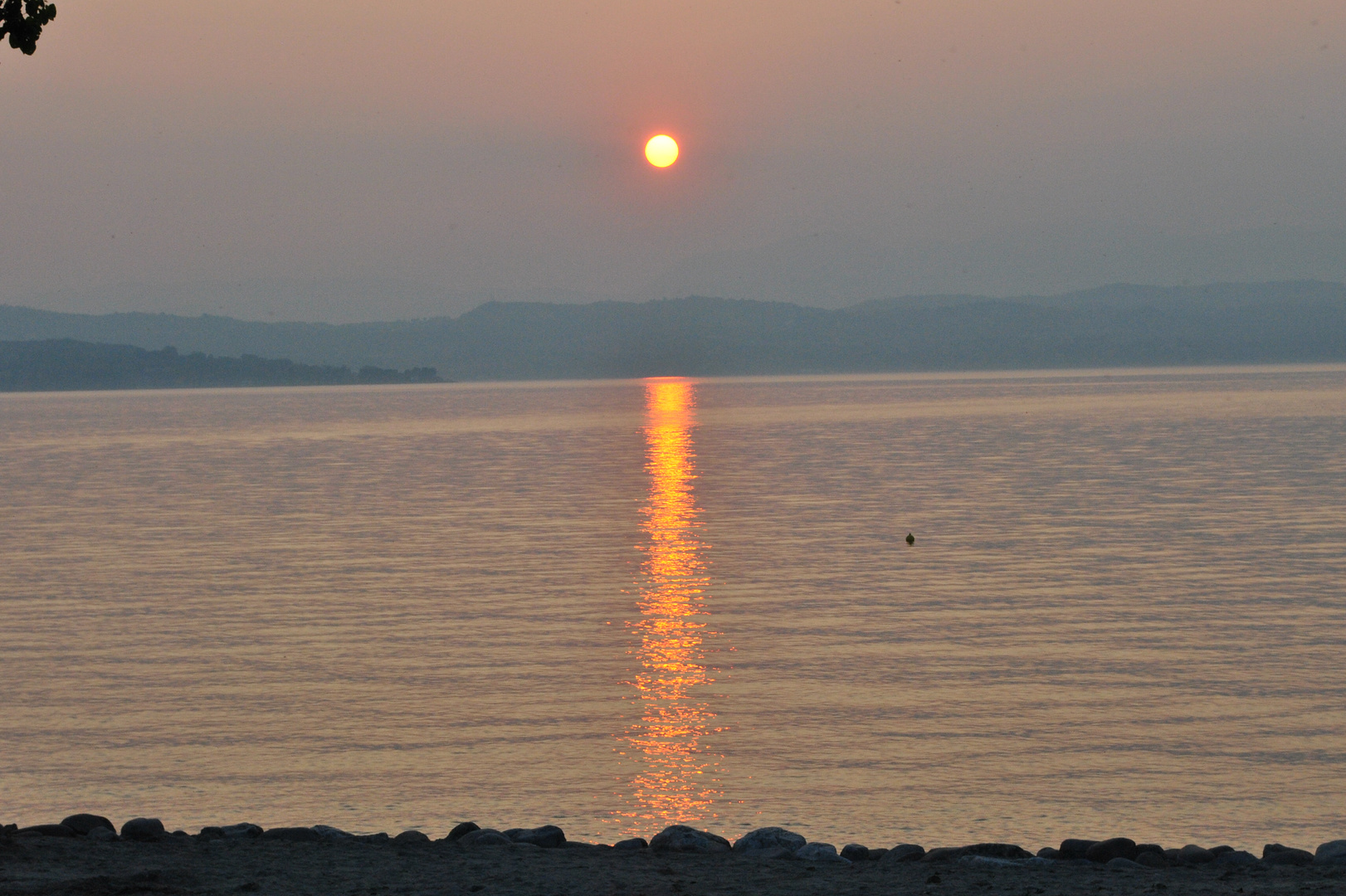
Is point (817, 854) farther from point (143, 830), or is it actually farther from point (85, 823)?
point (85, 823)

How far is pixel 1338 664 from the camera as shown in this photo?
18.7m

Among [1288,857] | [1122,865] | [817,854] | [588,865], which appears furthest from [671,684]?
[1288,857]

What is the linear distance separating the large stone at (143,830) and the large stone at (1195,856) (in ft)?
25.0

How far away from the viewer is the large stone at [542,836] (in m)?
11.5

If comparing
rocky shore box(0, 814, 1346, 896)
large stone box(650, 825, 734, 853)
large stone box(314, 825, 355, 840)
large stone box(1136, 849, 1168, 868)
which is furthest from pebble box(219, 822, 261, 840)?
large stone box(1136, 849, 1168, 868)

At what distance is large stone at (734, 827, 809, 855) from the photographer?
11.2 m

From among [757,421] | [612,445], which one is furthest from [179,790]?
[757,421]

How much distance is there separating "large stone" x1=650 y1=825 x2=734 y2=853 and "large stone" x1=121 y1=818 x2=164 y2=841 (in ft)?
12.5

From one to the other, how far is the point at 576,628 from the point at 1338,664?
405 inches

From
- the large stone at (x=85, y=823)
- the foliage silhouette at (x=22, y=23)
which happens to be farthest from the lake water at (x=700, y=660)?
the foliage silhouette at (x=22, y=23)

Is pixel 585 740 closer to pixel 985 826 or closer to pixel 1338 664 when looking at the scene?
pixel 985 826

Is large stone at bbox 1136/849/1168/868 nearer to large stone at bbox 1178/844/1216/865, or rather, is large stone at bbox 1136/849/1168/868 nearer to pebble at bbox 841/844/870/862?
large stone at bbox 1178/844/1216/865

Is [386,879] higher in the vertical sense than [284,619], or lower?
lower

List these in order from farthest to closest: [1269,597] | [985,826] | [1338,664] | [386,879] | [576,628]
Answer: [1269,597], [576,628], [1338,664], [985,826], [386,879]
